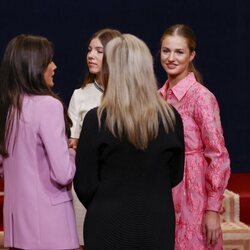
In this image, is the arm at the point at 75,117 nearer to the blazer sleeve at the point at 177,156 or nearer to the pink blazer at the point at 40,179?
the pink blazer at the point at 40,179

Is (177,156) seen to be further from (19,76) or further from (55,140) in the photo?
(19,76)

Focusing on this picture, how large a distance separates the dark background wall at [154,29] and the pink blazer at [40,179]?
2.91 metres

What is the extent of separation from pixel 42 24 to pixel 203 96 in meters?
2.82

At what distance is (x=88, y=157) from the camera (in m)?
2.50

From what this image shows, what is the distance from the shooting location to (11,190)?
274 centimetres

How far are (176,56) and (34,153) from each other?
81cm

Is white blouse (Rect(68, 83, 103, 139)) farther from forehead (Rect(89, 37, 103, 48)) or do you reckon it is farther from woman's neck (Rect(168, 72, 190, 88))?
woman's neck (Rect(168, 72, 190, 88))

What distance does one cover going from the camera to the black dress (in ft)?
8.17

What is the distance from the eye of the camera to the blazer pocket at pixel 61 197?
2.70 m

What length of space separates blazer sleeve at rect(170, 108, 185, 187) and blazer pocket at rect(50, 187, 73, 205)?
0.37 metres

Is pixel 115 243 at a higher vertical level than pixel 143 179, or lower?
lower

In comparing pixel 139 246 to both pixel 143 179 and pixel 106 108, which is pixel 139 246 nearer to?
pixel 143 179

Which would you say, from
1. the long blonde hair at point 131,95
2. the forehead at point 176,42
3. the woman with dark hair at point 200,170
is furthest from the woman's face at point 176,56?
the long blonde hair at point 131,95

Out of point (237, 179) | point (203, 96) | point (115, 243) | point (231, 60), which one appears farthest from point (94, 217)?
point (231, 60)
